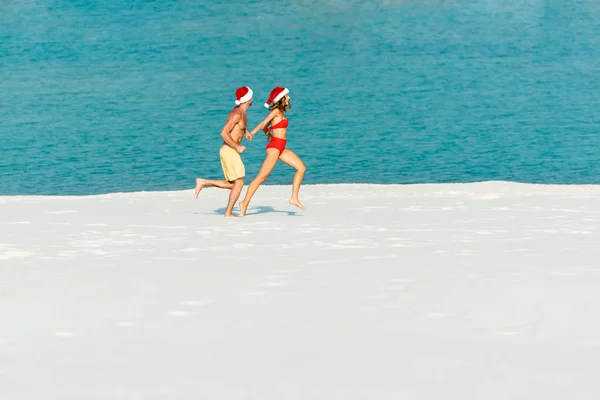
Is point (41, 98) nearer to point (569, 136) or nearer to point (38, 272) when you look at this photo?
point (569, 136)

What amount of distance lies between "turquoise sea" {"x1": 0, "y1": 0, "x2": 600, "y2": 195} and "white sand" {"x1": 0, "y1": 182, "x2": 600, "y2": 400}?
1252cm

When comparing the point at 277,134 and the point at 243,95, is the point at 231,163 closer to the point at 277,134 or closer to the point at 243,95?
the point at 277,134

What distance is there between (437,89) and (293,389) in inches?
1772

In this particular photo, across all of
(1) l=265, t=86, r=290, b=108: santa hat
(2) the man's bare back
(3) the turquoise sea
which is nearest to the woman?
(1) l=265, t=86, r=290, b=108: santa hat

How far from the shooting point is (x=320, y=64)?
204ft

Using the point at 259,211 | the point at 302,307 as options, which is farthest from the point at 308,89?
the point at 302,307

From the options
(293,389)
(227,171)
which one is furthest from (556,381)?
(227,171)

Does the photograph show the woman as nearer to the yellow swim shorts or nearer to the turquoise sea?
the yellow swim shorts

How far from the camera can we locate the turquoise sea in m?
28.1

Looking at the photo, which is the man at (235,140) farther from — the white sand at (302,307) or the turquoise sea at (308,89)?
the turquoise sea at (308,89)

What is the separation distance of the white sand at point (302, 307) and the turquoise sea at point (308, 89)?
41.1 feet

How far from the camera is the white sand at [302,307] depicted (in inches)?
213

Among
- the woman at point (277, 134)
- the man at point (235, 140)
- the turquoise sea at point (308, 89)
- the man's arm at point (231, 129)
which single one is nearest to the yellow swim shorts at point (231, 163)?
the man at point (235, 140)

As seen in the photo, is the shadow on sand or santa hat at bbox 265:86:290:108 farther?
the shadow on sand
